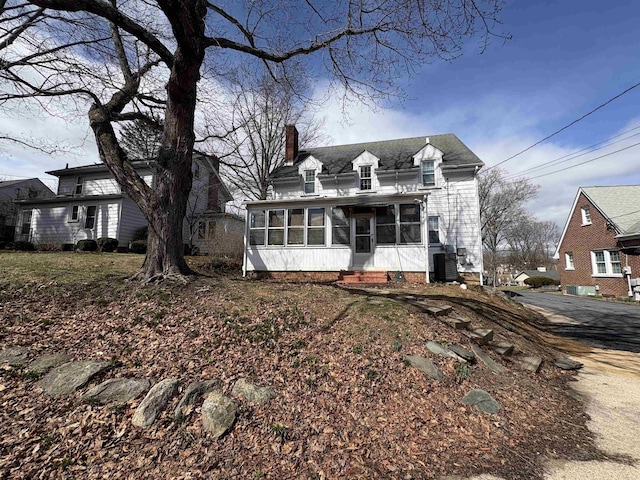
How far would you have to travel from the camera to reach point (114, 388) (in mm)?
3303

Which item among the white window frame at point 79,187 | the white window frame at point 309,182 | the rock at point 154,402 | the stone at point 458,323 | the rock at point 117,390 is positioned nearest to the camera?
the rock at point 154,402

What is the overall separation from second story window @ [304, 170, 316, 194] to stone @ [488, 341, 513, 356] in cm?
1368

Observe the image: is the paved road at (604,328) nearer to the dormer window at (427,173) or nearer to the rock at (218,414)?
the dormer window at (427,173)

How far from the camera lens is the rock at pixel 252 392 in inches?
132

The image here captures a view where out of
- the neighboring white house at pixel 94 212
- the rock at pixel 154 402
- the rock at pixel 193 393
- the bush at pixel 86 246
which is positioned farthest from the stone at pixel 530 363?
the bush at pixel 86 246

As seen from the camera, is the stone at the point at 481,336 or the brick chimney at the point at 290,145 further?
the brick chimney at the point at 290,145

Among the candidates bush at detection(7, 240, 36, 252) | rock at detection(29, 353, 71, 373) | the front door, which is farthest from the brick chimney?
rock at detection(29, 353, 71, 373)

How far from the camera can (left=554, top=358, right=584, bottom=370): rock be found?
5.40 meters

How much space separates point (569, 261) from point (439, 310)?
24.1 metres

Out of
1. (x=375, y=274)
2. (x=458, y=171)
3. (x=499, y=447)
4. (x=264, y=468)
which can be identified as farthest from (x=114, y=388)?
(x=458, y=171)

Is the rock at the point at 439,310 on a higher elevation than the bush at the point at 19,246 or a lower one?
lower

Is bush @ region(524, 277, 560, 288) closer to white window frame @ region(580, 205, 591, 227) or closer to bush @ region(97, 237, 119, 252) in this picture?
white window frame @ region(580, 205, 591, 227)

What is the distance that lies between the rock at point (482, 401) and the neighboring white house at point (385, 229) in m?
7.01

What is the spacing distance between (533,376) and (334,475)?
3866 millimetres
